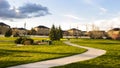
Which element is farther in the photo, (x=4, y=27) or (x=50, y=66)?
(x=4, y=27)

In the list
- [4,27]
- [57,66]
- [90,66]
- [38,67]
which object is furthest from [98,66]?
[4,27]

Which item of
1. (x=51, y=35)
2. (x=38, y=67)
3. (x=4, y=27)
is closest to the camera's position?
(x=38, y=67)

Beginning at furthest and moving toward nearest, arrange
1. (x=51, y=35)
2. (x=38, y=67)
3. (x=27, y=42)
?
1. (x=51, y=35)
2. (x=27, y=42)
3. (x=38, y=67)

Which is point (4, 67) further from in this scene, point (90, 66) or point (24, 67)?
point (90, 66)

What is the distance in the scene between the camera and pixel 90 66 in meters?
15.3

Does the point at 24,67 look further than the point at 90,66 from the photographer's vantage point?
No

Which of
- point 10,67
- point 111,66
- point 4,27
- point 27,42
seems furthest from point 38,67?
point 4,27

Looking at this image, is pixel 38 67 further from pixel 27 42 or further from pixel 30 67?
pixel 27 42

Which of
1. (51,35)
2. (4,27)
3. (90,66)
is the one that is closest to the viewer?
(90,66)

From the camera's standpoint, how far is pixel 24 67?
1420 cm

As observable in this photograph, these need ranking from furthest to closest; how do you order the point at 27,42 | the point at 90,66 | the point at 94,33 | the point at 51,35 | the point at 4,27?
the point at 4,27 → the point at 94,33 → the point at 51,35 → the point at 27,42 → the point at 90,66

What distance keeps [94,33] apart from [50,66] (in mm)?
108569

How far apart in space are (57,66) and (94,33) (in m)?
108

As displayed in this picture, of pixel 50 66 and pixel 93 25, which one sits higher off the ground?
pixel 93 25
